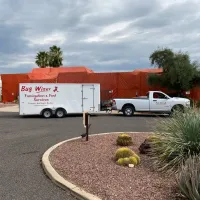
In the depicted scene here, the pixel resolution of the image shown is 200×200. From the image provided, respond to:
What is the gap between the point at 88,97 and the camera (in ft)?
70.7

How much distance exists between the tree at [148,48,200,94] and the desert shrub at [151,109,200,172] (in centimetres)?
1985

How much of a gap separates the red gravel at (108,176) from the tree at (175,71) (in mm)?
19016

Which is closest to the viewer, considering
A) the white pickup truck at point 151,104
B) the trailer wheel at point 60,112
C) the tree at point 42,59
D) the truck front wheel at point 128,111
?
the trailer wheel at point 60,112

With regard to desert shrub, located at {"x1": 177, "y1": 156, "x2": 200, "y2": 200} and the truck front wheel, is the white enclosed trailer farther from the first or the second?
desert shrub, located at {"x1": 177, "y1": 156, "x2": 200, "y2": 200}

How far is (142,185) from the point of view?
5.19 meters

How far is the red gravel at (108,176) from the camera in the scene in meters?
4.81

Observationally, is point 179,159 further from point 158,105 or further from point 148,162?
point 158,105

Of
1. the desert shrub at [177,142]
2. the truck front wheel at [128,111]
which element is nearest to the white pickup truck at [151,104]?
the truck front wheel at [128,111]

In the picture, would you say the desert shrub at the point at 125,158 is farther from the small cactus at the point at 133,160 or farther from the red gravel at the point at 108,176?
the red gravel at the point at 108,176

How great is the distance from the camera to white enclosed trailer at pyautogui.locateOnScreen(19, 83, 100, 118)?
2073cm

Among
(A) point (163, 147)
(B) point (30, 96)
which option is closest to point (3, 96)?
(B) point (30, 96)

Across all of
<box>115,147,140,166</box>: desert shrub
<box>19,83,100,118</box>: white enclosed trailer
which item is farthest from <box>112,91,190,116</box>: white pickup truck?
<box>115,147,140,166</box>: desert shrub

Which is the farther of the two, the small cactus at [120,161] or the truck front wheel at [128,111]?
the truck front wheel at [128,111]

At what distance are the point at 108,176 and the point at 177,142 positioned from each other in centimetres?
164
